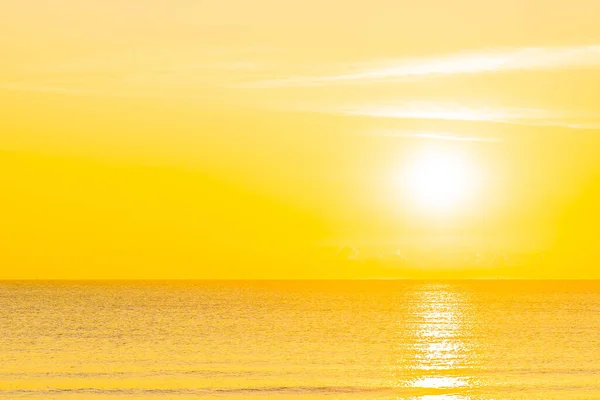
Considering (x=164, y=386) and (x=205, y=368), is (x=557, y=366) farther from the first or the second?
(x=164, y=386)

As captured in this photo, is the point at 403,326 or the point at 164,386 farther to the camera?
the point at 403,326

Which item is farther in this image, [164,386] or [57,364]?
[57,364]

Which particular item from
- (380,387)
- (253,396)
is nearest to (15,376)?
(253,396)

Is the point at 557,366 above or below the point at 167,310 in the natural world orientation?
below

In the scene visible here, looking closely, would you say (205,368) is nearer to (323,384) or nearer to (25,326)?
(323,384)

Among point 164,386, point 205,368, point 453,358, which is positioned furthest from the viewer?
point 453,358

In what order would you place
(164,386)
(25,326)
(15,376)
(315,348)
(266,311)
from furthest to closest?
(266,311)
(25,326)
(315,348)
(15,376)
(164,386)

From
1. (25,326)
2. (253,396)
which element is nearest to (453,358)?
(253,396)

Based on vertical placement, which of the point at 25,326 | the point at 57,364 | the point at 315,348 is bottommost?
the point at 57,364

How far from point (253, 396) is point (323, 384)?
5.71 m

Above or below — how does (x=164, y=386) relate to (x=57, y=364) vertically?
below

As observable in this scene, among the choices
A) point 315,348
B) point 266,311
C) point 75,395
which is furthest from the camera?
point 266,311

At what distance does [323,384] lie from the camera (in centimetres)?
4806

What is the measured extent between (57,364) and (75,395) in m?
14.5
